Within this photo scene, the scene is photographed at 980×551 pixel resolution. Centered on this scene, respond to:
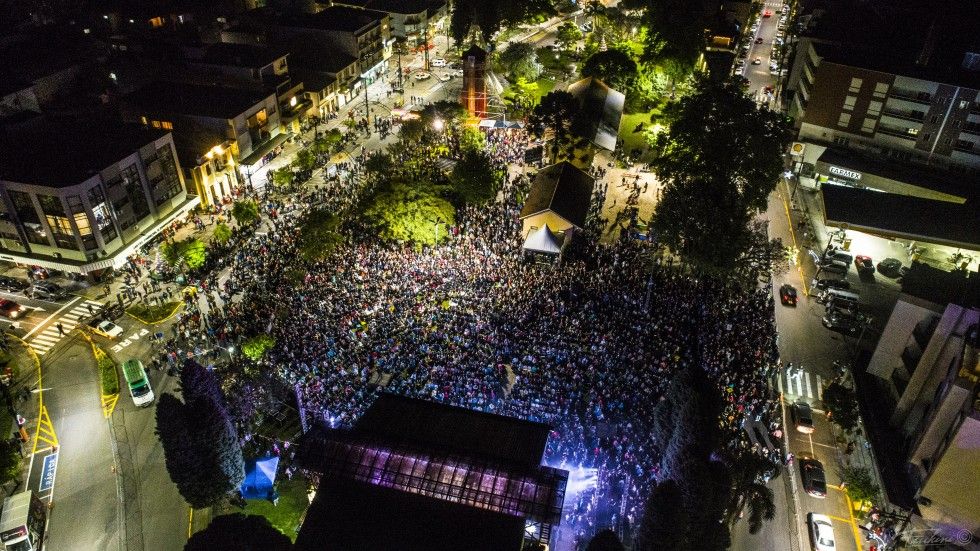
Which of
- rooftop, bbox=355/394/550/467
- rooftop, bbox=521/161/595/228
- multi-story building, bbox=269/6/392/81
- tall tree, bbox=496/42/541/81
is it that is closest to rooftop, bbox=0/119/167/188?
rooftop, bbox=355/394/550/467

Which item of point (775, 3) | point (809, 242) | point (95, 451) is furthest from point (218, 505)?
point (775, 3)

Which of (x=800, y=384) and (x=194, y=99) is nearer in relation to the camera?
(x=800, y=384)

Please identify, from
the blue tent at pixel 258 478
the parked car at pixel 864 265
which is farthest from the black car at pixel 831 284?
the blue tent at pixel 258 478

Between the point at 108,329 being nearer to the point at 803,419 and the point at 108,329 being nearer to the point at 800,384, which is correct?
the point at 803,419

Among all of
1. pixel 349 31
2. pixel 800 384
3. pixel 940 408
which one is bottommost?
pixel 800 384

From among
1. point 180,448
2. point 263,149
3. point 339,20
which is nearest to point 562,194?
point 180,448

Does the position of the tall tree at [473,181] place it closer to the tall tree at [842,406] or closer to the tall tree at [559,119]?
the tall tree at [559,119]

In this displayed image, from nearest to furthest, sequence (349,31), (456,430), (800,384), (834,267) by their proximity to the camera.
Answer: (456,430), (800,384), (834,267), (349,31)

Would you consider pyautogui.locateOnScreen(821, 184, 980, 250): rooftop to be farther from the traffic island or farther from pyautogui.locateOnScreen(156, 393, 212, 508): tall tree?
the traffic island
